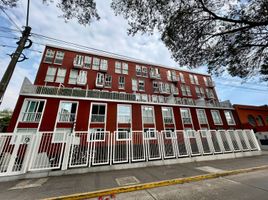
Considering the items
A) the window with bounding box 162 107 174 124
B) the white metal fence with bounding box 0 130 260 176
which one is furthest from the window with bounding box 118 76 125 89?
the white metal fence with bounding box 0 130 260 176

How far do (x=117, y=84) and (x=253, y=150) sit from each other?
17.6m

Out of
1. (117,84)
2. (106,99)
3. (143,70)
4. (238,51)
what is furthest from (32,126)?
(143,70)

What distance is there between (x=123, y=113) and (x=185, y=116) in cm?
970

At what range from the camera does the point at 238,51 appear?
625cm

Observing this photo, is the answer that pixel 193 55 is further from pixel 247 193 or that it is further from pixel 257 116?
pixel 257 116

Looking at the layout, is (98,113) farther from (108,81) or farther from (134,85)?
(134,85)

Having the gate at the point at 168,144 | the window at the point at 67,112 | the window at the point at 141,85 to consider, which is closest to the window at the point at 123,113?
the window at the point at 67,112

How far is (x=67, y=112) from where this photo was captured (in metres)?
13.2

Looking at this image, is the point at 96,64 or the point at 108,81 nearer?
the point at 108,81

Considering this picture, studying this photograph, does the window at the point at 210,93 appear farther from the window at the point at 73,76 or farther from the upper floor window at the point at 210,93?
the window at the point at 73,76

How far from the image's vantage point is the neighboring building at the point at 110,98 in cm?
1245

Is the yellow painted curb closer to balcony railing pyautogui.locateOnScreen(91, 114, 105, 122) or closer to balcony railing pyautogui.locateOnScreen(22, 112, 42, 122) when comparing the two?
balcony railing pyautogui.locateOnScreen(91, 114, 105, 122)

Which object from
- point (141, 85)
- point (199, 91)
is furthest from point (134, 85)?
point (199, 91)

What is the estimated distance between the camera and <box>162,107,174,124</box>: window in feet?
54.9
